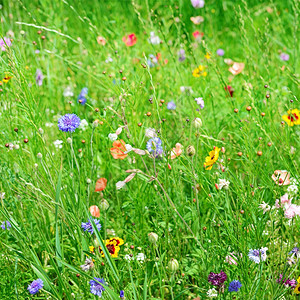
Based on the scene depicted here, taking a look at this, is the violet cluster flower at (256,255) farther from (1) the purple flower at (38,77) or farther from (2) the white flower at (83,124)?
(1) the purple flower at (38,77)

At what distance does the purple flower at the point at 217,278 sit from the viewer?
1201mm

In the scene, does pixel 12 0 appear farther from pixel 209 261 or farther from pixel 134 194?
pixel 209 261

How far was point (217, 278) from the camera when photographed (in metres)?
1.21

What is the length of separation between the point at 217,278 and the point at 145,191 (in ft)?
1.72

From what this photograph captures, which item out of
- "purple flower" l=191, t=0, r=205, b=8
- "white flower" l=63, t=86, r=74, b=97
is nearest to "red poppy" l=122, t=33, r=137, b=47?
"white flower" l=63, t=86, r=74, b=97

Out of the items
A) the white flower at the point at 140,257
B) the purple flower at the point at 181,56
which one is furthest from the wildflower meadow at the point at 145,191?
the purple flower at the point at 181,56

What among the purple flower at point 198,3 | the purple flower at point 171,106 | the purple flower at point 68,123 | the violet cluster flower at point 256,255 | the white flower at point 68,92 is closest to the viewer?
the violet cluster flower at point 256,255

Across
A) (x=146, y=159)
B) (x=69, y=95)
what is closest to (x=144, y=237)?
(x=146, y=159)

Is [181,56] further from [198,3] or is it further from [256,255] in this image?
[256,255]

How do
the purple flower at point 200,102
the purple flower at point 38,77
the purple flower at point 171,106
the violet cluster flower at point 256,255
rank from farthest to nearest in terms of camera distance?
A: the purple flower at point 38,77, the purple flower at point 171,106, the purple flower at point 200,102, the violet cluster flower at point 256,255

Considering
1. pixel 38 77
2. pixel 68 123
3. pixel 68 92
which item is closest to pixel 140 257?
pixel 68 123

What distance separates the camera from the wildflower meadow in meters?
1.20

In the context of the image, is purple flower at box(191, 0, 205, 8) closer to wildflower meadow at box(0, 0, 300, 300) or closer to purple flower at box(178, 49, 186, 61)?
purple flower at box(178, 49, 186, 61)

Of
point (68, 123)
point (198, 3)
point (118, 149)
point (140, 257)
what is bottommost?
point (140, 257)
